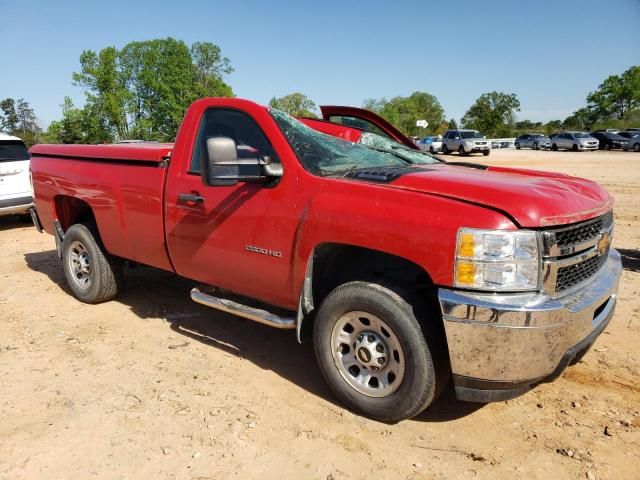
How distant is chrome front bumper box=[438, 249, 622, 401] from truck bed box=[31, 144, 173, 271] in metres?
2.56

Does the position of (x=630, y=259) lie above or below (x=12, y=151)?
below

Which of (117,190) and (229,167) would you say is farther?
(117,190)

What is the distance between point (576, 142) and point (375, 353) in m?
42.0

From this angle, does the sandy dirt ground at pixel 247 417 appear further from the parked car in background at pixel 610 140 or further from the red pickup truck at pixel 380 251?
the parked car in background at pixel 610 140

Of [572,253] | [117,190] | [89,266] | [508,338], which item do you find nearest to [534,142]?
[89,266]

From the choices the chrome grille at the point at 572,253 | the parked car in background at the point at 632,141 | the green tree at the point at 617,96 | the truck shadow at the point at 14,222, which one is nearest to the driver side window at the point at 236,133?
the chrome grille at the point at 572,253

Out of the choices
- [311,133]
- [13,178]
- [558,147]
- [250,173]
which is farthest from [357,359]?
[558,147]

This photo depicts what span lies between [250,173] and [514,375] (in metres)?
1.93

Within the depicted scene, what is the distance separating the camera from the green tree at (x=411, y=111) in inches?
2344

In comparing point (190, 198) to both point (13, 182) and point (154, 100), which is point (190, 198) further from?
point (154, 100)

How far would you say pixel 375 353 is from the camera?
9.79 feet

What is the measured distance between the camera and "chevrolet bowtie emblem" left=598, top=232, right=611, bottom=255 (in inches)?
121

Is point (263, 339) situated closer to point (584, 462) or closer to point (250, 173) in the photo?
point (250, 173)

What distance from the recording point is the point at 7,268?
6.86 metres
